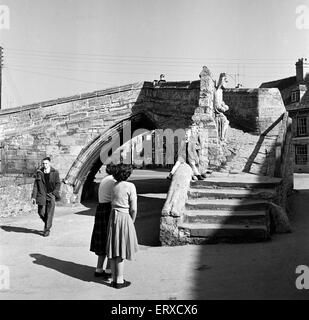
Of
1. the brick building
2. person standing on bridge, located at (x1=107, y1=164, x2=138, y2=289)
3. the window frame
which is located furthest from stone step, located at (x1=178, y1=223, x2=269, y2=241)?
the window frame

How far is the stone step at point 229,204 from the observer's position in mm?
7145

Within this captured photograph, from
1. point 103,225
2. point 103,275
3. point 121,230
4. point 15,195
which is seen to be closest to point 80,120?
point 15,195

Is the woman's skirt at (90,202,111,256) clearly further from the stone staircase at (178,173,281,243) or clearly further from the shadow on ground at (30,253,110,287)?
the stone staircase at (178,173,281,243)

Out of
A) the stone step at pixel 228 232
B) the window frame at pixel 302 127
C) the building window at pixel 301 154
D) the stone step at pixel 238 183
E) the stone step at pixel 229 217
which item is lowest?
the stone step at pixel 228 232

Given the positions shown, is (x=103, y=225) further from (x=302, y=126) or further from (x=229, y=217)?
(x=302, y=126)

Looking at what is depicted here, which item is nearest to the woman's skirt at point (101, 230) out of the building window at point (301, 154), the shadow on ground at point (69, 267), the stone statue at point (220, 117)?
the shadow on ground at point (69, 267)

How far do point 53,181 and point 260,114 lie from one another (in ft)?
29.7

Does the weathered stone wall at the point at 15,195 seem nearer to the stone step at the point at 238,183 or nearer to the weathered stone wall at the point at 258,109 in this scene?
the stone step at the point at 238,183

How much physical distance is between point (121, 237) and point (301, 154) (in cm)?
3090

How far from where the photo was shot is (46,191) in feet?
26.0

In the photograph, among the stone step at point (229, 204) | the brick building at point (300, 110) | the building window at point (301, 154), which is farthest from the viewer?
the building window at point (301, 154)
